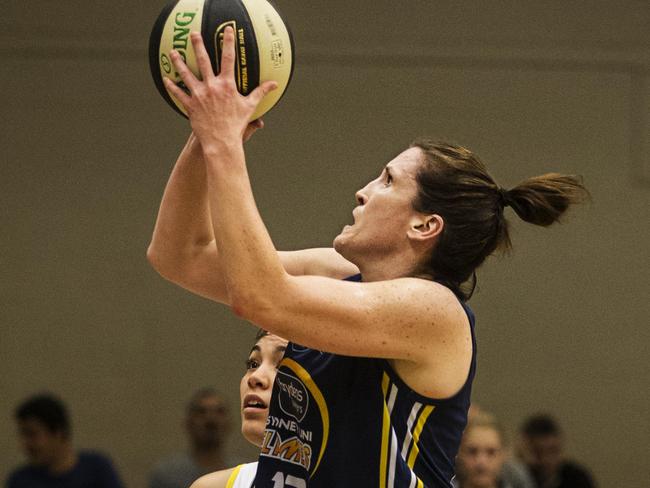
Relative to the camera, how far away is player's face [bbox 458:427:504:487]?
4359 millimetres

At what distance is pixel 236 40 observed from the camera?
2.17 metres

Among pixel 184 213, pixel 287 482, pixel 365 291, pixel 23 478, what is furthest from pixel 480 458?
pixel 365 291

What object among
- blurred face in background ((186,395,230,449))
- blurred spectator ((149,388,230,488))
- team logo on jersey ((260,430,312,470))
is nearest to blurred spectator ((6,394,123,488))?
blurred spectator ((149,388,230,488))

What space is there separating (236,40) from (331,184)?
4704 millimetres

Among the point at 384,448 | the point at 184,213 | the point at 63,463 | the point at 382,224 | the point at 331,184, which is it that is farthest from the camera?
the point at 331,184

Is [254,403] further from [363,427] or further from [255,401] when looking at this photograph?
[363,427]

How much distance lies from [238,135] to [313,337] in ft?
1.27

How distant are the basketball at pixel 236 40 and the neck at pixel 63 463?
3005 mm

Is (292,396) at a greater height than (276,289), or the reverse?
(276,289)

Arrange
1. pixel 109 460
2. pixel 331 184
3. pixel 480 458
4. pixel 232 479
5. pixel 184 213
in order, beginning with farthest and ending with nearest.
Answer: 1. pixel 331 184
2. pixel 109 460
3. pixel 480 458
4. pixel 232 479
5. pixel 184 213

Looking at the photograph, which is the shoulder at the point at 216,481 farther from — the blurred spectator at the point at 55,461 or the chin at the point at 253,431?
the blurred spectator at the point at 55,461

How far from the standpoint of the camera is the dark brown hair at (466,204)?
2293mm

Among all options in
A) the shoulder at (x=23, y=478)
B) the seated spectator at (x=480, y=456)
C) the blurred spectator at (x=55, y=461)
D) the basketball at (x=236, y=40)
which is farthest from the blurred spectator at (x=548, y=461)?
the basketball at (x=236, y=40)

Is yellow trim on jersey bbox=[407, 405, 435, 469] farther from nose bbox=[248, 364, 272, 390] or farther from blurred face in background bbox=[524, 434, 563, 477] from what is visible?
blurred face in background bbox=[524, 434, 563, 477]
